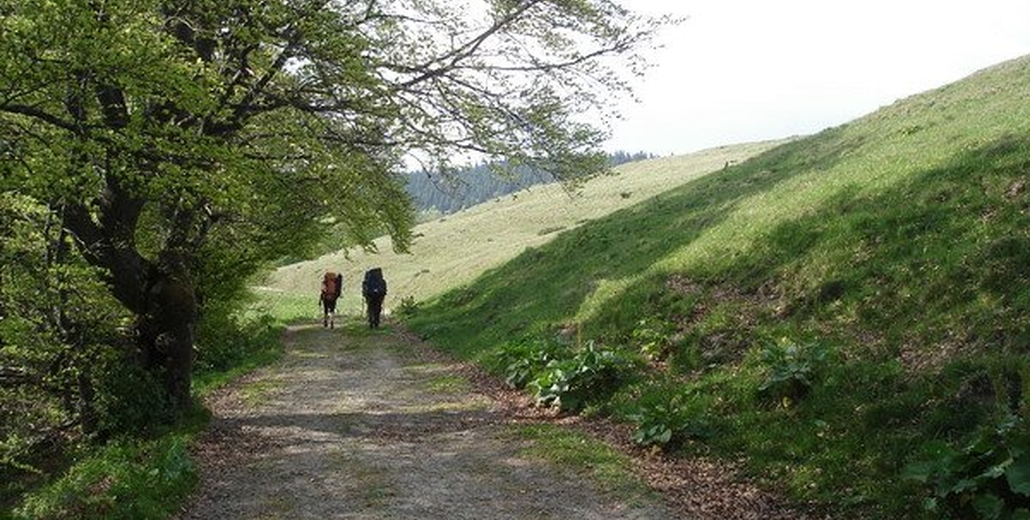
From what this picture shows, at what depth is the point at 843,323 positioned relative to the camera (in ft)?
48.0

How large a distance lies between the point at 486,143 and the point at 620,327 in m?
5.59

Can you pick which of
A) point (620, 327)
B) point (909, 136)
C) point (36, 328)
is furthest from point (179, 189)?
point (909, 136)

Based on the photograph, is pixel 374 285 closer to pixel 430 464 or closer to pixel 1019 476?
pixel 430 464

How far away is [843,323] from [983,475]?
6580 mm

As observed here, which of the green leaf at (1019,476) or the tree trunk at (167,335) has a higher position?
the tree trunk at (167,335)

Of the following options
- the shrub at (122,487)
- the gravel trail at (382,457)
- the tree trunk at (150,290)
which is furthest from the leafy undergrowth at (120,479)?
the tree trunk at (150,290)

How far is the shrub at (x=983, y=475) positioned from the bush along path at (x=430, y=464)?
1.86 m

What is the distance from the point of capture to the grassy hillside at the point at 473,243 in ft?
198

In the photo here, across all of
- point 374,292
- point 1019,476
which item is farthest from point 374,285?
point 1019,476

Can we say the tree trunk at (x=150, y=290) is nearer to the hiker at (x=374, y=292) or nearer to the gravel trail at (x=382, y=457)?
the gravel trail at (x=382, y=457)

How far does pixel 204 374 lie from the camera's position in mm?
24844

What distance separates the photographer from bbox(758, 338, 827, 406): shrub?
12.8 metres

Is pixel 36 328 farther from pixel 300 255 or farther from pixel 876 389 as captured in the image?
pixel 300 255

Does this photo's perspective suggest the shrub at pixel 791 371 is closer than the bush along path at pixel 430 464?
No
